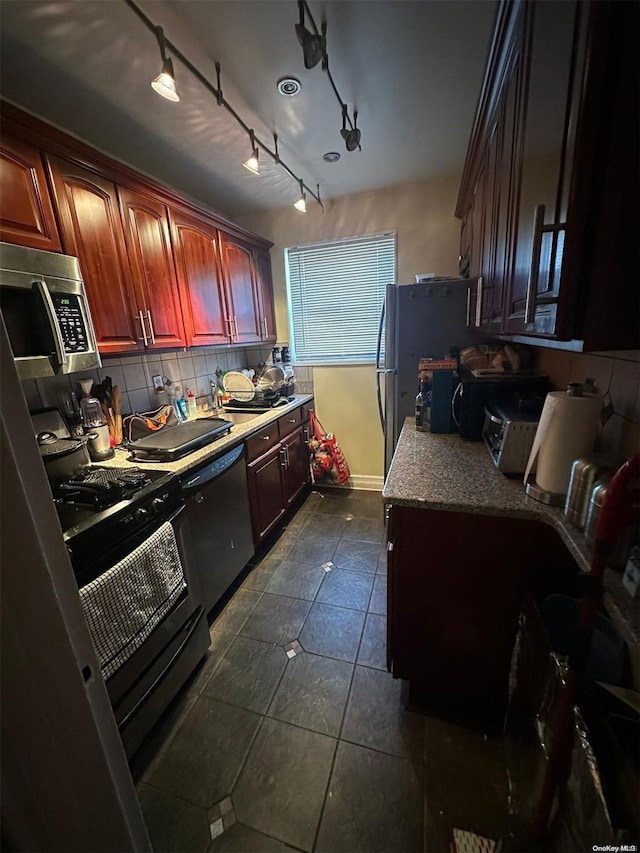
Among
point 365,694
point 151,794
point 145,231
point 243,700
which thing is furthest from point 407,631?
point 145,231

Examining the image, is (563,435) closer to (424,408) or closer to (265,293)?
(424,408)

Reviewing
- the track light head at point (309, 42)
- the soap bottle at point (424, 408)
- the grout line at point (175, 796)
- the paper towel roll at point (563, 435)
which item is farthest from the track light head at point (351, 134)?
the grout line at point (175, 796)

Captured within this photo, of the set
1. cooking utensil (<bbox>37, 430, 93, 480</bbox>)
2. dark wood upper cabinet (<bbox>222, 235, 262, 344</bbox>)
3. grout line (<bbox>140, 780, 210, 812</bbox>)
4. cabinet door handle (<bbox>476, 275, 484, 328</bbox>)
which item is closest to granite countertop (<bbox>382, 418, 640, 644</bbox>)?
cabinet door handle (<bbox>476, 275, 484, 328</bbox>)

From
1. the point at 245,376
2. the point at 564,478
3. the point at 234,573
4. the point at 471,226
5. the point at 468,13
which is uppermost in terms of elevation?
the point at 468,13

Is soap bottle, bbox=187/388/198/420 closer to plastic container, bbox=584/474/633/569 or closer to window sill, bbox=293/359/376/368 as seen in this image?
window sill, bbox=293/359/376/368

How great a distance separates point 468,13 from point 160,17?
1062 millimetres

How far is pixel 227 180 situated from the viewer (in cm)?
222

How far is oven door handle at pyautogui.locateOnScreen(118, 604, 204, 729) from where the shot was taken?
109cm

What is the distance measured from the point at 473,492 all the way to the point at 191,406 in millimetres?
1997

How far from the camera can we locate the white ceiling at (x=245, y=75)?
3.58 feet

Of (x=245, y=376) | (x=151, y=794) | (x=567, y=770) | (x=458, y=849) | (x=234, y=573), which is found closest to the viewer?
(x=567, y=770)

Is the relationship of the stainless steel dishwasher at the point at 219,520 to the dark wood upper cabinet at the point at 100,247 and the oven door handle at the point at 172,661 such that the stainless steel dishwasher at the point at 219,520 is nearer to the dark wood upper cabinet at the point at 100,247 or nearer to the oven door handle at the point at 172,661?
the oven door handle at the point at 172,661

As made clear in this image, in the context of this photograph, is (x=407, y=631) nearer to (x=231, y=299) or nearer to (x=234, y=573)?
(x=234, y=573)

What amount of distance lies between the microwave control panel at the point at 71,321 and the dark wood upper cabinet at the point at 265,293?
5.40ft
